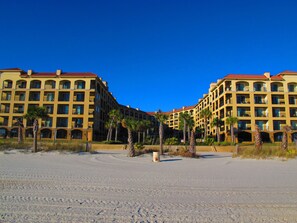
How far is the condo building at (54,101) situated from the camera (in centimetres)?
5384

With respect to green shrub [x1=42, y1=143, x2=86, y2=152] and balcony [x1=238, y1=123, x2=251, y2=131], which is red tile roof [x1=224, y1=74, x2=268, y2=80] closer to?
balcony [x1=238, y1=123, x2=251, y2=131]

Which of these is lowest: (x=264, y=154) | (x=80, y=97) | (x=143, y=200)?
(x=143, y=200)

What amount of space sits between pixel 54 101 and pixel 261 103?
50.2 metres

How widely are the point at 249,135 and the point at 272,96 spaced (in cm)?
1131

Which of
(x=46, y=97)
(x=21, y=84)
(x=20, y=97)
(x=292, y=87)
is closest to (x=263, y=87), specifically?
(x=292, y=87)

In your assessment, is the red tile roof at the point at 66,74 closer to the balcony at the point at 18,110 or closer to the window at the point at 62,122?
the balcony at the point at 18,110

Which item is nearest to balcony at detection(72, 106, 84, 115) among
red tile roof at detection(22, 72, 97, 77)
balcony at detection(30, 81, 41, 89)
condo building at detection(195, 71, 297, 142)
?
red tile roof at detection(22, 72, 97, 77)

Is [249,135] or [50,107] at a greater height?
[50,107]

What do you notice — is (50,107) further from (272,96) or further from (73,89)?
(272,96)

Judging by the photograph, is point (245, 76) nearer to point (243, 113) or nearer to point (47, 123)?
point (243, 113)

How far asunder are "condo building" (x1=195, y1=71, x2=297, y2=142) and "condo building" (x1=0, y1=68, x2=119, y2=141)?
108 feet

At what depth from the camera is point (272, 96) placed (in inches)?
2136

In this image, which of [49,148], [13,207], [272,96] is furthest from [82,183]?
[272,96]

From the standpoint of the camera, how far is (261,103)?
53812 mm
